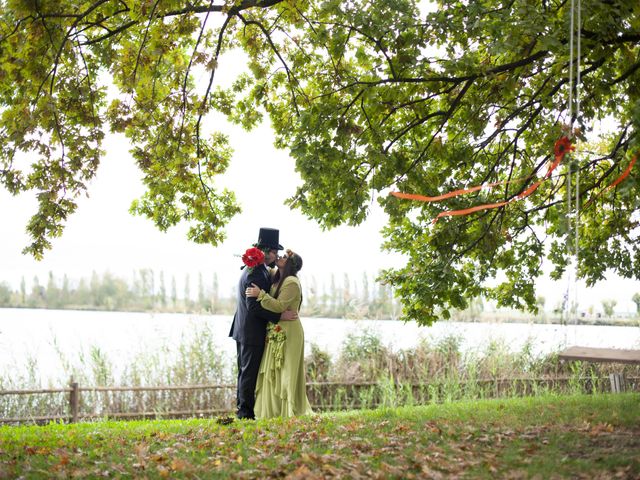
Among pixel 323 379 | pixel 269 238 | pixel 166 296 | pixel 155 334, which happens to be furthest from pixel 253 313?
pixel 166 296

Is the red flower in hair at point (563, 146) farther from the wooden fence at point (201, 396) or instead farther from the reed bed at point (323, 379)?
the reed bed at point (323, 379)

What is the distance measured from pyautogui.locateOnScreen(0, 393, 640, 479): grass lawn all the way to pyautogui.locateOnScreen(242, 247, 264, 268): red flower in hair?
2008 millimetres

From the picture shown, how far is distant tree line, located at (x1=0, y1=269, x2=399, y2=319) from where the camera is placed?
14438 millimetres

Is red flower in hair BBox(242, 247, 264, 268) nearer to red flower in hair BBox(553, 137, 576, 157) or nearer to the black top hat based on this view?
the black top hat

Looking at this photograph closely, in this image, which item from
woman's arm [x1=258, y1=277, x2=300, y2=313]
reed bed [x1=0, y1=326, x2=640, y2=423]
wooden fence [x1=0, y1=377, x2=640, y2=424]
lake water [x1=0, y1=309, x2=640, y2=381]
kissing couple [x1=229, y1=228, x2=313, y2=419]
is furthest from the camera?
lake water [x1=0, y1=309, x2=640, y2=381]

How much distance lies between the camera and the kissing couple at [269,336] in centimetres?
909

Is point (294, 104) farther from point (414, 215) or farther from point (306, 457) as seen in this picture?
point (306, 457)

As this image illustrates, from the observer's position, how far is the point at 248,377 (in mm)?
9273

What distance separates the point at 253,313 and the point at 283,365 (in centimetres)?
78

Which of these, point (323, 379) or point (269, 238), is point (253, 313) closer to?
point (269, 238)

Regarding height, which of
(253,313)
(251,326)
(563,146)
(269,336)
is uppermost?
(563,146)

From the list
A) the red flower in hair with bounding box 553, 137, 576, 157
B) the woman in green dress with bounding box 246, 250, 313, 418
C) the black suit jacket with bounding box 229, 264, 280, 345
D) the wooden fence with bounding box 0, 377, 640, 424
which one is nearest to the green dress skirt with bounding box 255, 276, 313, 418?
the woman in green dress with bounding box 246, 250, 313, 418

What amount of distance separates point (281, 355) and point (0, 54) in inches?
188

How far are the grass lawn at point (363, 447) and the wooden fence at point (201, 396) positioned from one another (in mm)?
3246
